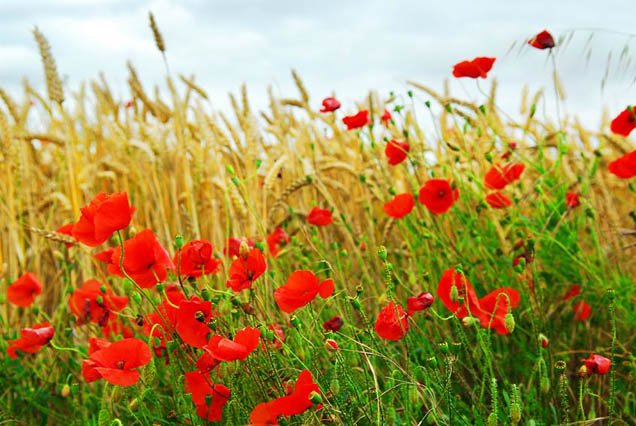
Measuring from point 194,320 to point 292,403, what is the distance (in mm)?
271

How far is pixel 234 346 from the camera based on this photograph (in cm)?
110

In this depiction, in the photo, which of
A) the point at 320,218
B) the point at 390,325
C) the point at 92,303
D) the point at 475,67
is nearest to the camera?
the point at 390,325

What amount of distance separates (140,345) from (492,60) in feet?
4.16

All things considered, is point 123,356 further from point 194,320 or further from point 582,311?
point 582,311

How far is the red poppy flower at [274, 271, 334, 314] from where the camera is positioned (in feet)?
4.12

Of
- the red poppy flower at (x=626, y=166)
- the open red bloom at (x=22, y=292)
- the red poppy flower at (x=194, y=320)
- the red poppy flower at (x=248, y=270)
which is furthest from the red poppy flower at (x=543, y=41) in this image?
the open red bloom at (x=22, y=292)

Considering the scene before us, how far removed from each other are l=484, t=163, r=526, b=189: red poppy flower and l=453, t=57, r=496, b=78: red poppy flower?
0.89 feet

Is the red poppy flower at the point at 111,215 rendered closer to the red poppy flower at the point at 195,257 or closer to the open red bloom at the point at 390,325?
the red poppy flower at the point at 195,257

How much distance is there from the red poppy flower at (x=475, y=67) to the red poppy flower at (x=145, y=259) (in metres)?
1.06

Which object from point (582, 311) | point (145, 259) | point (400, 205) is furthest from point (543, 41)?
point (145, 259)

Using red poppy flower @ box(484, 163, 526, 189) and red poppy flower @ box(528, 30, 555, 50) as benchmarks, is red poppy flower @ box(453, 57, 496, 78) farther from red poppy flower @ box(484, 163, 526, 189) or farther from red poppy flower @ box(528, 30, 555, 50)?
red poppy flower @ box(484, 163, 526, 189)

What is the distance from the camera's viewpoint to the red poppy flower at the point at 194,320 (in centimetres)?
127

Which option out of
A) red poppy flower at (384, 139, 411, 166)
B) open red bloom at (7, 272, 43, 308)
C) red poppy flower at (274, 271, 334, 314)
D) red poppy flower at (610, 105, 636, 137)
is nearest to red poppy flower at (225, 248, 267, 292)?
red poppy flower at (274, 271, 334, 314)

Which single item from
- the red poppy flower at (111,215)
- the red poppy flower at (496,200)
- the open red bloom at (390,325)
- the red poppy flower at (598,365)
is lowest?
the red poppy flower at (598,365)
